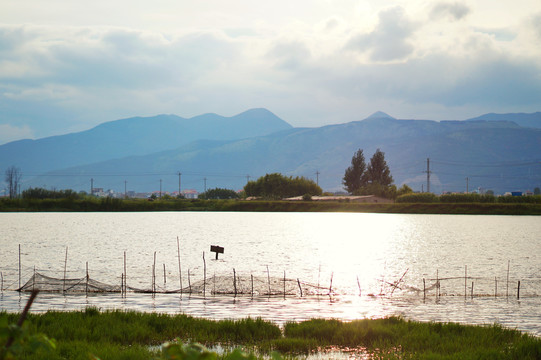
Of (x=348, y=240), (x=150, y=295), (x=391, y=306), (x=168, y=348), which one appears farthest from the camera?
(x=348, y=240)

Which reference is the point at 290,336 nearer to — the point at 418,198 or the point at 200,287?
the point at 200,287

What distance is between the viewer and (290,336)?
23688 mm

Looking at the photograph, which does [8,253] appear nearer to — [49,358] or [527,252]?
[49,358]

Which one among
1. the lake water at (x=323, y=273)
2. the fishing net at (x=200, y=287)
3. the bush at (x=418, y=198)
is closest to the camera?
the lake water at (x=323, y=273)

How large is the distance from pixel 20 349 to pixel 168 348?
1.43 m

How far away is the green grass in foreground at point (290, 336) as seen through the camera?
20.0m

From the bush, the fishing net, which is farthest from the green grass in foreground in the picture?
the bush

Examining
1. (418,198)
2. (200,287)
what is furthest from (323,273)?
(418,198)

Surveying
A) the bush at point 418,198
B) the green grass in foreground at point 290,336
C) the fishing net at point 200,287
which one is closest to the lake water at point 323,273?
the fishing net at point 200,287

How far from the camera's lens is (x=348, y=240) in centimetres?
11969

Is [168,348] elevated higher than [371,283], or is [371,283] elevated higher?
[168,348]

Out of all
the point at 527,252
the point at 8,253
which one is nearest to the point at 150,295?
the point at 8,253

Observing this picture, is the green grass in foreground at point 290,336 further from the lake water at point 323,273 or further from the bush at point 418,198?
the bush at point 418,198

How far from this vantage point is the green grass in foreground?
20.0 metres
